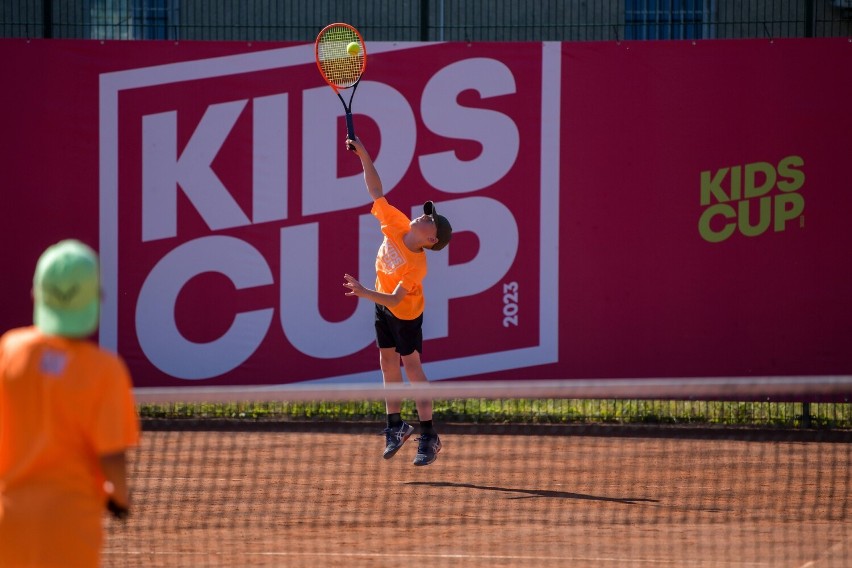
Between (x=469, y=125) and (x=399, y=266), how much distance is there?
96.5 inches

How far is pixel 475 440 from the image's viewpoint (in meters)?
9.43

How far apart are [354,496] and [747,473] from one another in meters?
2.51

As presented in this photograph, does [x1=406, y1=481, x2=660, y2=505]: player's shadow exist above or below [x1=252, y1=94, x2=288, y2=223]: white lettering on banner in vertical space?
below

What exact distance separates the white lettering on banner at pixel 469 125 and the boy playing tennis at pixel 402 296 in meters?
1.96

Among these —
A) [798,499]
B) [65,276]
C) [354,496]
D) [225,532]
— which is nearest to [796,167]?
[798,499]

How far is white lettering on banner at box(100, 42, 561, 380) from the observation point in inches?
389

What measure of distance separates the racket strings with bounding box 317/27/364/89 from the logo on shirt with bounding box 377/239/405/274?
4.65 ft

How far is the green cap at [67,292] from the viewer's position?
2848 millimetres

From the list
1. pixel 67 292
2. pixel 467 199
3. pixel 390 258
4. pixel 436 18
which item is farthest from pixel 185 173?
→ pixel 67 292

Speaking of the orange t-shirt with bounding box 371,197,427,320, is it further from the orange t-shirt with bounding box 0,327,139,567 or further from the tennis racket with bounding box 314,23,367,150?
the orange t-shirt with bounding box 0,327,139,567

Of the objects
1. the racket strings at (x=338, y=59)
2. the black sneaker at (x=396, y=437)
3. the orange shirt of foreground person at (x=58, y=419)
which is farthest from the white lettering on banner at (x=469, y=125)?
the orange shirt of foreground person at (x=58, y=419)

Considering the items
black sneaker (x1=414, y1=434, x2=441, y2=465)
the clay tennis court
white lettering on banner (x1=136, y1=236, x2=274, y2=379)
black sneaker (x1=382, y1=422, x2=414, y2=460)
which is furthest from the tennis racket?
the clay tennis court

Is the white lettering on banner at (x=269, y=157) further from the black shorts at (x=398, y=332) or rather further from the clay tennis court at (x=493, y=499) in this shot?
the black shorts at (x=398, y=332)

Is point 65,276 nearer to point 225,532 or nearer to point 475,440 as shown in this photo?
point 225,532
